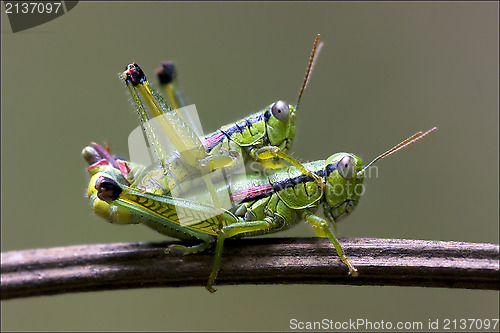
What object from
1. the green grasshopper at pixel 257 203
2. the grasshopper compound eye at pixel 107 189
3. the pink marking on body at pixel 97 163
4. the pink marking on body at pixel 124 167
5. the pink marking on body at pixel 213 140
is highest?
the pink marking on body at pixel 213 140

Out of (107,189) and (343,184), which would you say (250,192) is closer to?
(343,184)

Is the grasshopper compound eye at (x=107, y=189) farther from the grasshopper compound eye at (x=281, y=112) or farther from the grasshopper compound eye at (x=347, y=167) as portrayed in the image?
the grasshopper compound eye at (x=347, y=167)

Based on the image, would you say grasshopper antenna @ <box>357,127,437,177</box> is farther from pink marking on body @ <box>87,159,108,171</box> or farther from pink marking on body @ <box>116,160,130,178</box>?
pink marking on body @ <box>87,159,108,171</box>

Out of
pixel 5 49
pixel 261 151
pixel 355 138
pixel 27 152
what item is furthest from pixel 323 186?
pixel 5 49

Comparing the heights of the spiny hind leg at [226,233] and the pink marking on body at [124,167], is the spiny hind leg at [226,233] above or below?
below

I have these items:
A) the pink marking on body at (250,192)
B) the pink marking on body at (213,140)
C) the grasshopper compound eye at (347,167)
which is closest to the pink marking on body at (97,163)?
the pink marking on body at (213,140)

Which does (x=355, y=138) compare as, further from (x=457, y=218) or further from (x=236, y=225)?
(x=236, y=225)

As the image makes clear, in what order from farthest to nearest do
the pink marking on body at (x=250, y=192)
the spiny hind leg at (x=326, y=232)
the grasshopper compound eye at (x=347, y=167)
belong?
1. the pink marking on body at (x=250, y=192)
2. the grasshopper compound eye at (x=347, y=167)
3. the spiny hind leg at (x=326, y=232)

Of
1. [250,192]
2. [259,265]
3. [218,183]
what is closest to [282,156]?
[250,192]
